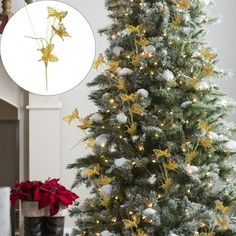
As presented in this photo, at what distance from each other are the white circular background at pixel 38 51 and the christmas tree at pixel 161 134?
1.09 m

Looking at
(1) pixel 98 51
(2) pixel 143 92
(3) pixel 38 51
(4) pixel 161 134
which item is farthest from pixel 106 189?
(1) pixel 98 51

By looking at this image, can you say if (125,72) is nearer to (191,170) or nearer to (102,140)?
(102,140)

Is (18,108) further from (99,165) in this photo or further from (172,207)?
(172,207)

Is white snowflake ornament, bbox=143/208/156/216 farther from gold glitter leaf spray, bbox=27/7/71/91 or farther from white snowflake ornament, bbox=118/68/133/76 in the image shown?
gold glitter leaf spray, bbox=27/7/71/91

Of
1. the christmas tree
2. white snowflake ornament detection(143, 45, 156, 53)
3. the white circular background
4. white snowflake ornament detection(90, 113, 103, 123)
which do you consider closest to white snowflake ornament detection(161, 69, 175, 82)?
the christmas tree

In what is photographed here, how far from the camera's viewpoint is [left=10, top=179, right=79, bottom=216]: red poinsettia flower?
8.11 feet

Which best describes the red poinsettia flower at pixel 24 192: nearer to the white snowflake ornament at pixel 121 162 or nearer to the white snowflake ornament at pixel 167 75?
the white snowflake ornament at pixel 121 162

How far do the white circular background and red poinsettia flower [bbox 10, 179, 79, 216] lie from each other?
4.27ft

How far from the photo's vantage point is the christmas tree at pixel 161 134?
2.50m

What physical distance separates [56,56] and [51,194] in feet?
4.89

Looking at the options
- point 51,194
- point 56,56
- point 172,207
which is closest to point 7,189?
point 51,194

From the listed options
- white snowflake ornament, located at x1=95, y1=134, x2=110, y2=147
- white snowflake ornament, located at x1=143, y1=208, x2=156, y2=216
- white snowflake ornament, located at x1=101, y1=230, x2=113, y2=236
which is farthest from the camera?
white snowflake ornament, located at x1=95, y1=134, x2=110, y2=147

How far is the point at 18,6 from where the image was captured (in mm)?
3930

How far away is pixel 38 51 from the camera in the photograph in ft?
12.3
